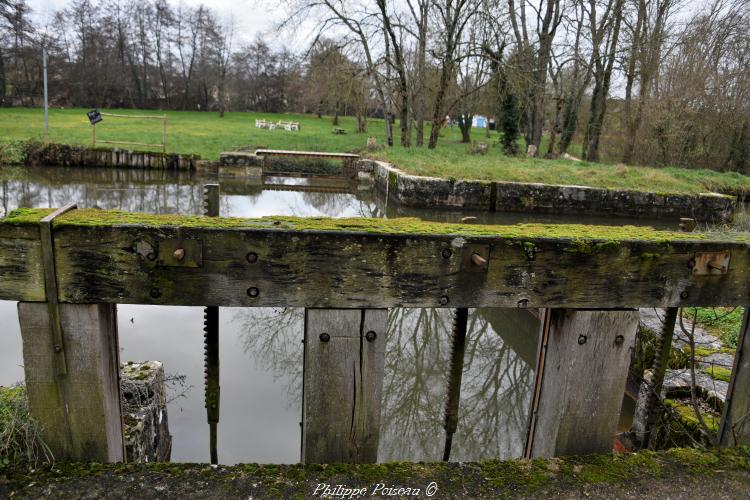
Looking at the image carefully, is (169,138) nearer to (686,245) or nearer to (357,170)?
(357,170)

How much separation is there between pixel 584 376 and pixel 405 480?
2.59 ft

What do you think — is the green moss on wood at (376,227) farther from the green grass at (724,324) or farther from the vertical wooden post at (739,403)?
the green grass at (724,324)

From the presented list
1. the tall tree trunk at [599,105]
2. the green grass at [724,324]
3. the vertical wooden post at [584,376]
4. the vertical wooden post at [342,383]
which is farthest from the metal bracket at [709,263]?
the tall tree trunk at [599,105]

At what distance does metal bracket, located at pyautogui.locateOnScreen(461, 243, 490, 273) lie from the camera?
1.92m

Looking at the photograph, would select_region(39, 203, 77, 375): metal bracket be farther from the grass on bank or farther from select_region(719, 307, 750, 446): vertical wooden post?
select_region(719, 307, 750, 446): vertical wooden post

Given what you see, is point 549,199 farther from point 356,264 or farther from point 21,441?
point 21,441

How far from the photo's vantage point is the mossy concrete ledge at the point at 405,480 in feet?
5.71

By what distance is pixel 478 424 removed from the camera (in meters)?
4.56

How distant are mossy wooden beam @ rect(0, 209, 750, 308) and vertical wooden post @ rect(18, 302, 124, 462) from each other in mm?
74

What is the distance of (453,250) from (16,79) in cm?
5083

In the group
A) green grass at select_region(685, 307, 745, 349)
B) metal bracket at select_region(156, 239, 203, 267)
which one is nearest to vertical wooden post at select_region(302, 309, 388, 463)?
metal bracket at select_region(156, 239, 203, 267)

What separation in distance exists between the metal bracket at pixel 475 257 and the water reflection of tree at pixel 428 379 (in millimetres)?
2492

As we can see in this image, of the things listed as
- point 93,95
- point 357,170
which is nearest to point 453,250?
point 357,170

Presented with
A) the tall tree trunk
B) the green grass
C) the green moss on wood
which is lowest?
the green grass
